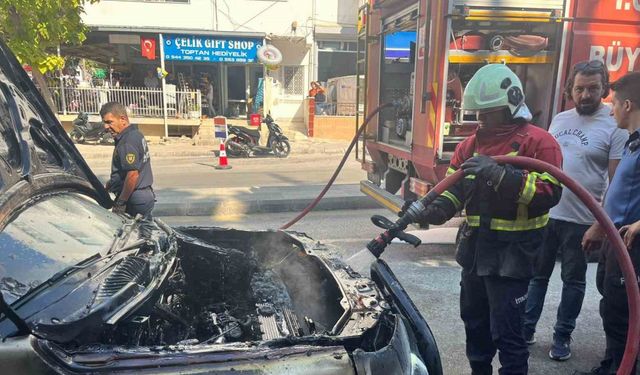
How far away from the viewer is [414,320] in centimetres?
219

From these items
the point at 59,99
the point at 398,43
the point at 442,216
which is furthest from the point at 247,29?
the point at 442,216

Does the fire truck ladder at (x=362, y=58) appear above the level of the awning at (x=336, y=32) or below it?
below

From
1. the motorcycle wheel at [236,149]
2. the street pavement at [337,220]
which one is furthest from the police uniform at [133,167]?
the motorcycle wheel at [236,149]

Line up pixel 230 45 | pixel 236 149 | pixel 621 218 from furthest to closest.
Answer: pixel 230 45
pixel 236 149
pixel 621 218

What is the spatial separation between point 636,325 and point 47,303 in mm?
2413

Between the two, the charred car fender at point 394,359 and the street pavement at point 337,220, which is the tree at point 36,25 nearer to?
the street pavement at point 337,220

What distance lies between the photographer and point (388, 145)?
19.5ft

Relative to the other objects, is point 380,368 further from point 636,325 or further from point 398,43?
point 398,43

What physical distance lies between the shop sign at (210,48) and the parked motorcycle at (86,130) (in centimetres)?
352

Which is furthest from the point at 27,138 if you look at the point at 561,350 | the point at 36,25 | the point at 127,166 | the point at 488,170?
the point at 36,25

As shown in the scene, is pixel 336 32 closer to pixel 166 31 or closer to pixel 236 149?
pixel 166 31

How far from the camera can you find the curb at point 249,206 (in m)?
6.98

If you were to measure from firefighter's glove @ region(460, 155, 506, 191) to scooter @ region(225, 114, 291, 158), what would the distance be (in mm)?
11266

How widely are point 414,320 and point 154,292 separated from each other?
3.84ft
